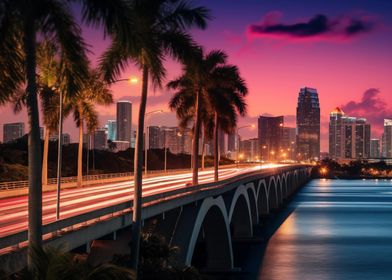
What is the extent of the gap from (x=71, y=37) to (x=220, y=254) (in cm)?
4155

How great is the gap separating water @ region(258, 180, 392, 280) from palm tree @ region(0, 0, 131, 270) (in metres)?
44.5

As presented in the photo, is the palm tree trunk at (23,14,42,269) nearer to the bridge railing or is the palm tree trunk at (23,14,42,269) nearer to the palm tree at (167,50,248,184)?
the bridge railing

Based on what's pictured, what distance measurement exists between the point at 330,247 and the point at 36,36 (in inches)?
2739

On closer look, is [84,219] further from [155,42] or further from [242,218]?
[242,218]

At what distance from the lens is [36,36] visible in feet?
53.7

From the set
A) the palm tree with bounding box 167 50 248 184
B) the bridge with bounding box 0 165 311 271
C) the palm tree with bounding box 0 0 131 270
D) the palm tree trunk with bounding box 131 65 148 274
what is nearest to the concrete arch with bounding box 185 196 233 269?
the bridge with bounding box 0 165 311 271

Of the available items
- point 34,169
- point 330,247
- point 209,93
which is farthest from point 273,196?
point 34,169

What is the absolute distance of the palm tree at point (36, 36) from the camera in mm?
15766

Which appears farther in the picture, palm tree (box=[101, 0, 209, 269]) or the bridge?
palm tree (box=[101, 0, 209, 269])

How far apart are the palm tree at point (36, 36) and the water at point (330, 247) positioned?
146ft

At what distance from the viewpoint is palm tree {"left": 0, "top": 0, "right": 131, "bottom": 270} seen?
51.7 ft

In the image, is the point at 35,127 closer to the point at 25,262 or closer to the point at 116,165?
the point at 25,262

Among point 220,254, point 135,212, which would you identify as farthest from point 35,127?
point 220,254

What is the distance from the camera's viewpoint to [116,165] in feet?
465
